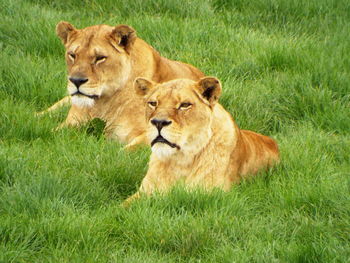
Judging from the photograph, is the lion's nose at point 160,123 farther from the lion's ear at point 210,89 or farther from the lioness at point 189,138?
the lion's ear at point 210,89

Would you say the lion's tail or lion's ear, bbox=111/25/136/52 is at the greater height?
lion's ear, bbox=111/25/136/52

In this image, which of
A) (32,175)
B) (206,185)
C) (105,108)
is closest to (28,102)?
(105,108)

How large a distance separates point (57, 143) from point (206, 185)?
1.36m

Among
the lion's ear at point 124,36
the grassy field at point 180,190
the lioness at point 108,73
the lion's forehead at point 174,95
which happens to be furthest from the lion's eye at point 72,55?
the lion's forehead at point 174,95

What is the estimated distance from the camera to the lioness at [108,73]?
716 centimetres

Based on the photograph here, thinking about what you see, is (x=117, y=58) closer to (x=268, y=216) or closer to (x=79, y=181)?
(x=79, y=181)

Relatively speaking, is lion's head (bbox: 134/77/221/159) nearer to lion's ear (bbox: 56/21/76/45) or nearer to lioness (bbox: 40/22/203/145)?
lioness (bbox: 40/22/203/145)

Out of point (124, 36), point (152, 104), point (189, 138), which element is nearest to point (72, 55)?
point (124, 36)

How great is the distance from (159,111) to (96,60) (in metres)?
1.68

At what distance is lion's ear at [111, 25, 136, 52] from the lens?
7293mm

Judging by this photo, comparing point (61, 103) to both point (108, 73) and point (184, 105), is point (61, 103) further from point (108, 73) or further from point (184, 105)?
point (184, 105)

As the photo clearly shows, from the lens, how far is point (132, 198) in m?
5.71

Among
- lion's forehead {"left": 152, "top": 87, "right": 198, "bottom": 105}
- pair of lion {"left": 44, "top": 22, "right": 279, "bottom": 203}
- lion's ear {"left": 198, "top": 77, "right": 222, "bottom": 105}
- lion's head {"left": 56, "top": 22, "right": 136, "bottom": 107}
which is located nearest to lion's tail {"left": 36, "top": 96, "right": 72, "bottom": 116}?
pair of lion {"left": 44, "top": 22, "right": 279, "bottom": 203}

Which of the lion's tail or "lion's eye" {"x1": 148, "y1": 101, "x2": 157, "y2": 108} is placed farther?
the lion's tail
